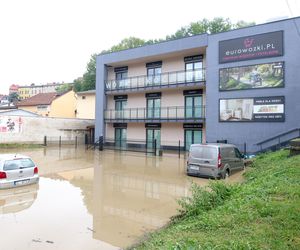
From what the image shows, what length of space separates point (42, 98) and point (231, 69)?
120 ft

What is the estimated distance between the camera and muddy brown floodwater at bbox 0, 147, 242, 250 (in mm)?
5695

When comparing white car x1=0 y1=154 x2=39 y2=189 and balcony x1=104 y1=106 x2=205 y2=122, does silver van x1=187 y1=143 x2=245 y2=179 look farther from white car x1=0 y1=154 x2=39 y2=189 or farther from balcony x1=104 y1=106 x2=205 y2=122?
balcony x1=104 y1=106 x2=205 y2=122

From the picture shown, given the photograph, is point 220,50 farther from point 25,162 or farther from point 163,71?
point 25,162

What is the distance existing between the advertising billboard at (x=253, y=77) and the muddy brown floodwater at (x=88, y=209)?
993 cm

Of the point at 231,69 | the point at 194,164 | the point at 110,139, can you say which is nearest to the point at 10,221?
the point at 194,164

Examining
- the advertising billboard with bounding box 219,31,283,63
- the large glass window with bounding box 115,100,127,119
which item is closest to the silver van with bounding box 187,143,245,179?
the advertising billboard with bounding box 219,31,283,63

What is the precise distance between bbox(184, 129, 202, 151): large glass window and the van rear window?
12.6 meters

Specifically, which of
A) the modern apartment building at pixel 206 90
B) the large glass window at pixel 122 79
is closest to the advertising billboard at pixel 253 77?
the modern apartment building at pixel 206 90

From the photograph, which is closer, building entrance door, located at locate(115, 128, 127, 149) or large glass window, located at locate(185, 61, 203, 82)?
large glass window, located at locate(185, 61, 203, 82)

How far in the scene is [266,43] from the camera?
67.3ft

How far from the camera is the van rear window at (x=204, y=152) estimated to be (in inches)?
480

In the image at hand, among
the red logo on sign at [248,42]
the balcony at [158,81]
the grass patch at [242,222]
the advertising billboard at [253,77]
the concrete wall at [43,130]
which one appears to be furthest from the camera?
the concrete wall at [43,130]

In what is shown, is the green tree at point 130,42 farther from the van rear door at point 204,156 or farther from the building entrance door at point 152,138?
the van rear door at point 204,156

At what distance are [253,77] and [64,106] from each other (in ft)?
112
